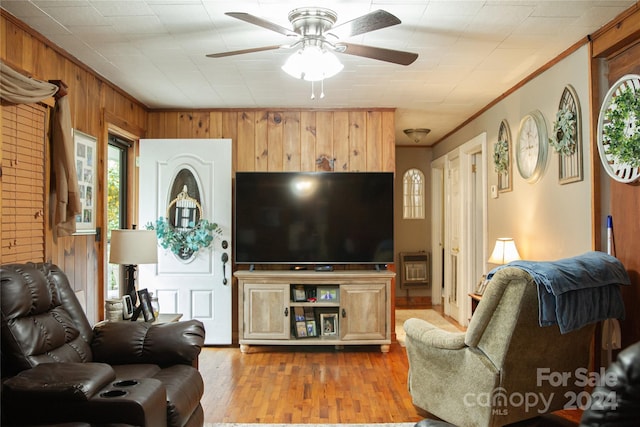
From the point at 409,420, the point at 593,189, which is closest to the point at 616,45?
the point at 593,189

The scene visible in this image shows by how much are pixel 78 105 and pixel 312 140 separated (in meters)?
2.28

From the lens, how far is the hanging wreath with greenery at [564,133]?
3.46 metres

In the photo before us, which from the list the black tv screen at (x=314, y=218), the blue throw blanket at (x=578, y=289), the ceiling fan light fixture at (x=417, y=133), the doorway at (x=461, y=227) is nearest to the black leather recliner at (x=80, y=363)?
the blue throw blanket at (x=578, y=289)

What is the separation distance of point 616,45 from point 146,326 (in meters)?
3.17

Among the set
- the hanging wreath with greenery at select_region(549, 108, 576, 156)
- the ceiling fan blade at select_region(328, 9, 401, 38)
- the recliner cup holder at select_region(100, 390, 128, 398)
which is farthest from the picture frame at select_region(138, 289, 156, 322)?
the hanging wreath with greenery at select_region(549, 108, 576, 156)

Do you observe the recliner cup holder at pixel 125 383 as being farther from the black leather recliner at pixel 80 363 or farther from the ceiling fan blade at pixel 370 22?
the ceiling fan blade at pixel 370 22

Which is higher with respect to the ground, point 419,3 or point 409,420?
point 419,3

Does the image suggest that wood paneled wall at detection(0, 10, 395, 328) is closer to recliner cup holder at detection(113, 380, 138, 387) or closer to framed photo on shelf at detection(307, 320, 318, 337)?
framed photo on shelf at detection(307, 320, 318, 337)

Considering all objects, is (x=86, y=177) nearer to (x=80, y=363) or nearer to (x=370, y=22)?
(x=80, y=363)

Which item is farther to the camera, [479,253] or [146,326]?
[479,253]

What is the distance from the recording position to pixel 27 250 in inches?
121

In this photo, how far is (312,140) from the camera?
17.5 ft

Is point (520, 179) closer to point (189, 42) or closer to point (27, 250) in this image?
point (189, 42)

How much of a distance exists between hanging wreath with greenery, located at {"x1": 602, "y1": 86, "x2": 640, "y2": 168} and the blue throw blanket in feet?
1.90
